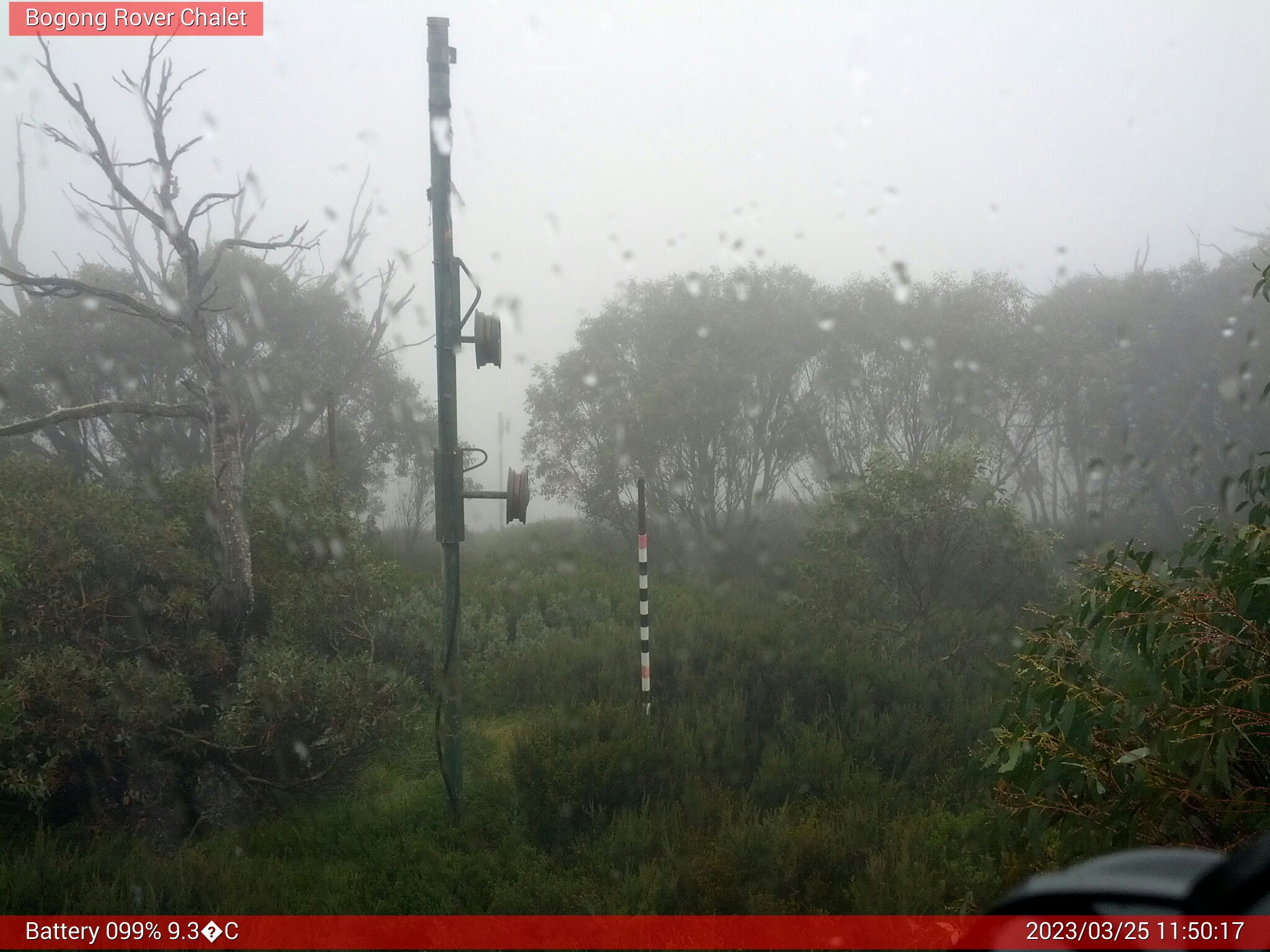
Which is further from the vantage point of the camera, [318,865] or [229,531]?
[229,531]

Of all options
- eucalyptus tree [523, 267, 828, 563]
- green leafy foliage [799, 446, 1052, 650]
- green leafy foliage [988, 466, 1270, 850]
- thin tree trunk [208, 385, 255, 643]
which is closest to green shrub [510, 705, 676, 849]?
thin tree trunk [208, 385, 255, 643]

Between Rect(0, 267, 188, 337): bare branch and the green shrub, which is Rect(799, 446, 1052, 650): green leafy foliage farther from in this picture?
Rect(0, 267, 188, 337): bare branch

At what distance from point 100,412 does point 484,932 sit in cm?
619

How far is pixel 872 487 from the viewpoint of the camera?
11.9 metres

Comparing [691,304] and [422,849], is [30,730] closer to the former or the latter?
[422,849]

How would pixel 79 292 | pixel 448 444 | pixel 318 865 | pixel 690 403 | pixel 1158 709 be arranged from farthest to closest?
pixel 690 403, pixel 79 292, pixel 448 444, pixel 318 865, pixel 1158 709

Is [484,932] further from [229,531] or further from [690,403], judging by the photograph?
[690,403]

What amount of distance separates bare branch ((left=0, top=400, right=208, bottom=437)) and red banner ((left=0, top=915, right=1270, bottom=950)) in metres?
4.35

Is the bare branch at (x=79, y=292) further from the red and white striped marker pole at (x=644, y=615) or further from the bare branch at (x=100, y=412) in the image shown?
the red and white striped marker pole at (x=644, y=615)

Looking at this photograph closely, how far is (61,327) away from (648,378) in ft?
37.4

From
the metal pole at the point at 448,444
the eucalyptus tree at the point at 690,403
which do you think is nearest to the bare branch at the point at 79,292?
the metal pole at the point at 448,444

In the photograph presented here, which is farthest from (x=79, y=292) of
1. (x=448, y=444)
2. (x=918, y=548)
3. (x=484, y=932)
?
(x=918, y=548)

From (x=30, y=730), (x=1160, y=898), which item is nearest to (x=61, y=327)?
(x=30, y=730)

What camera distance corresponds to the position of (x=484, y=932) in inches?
184
